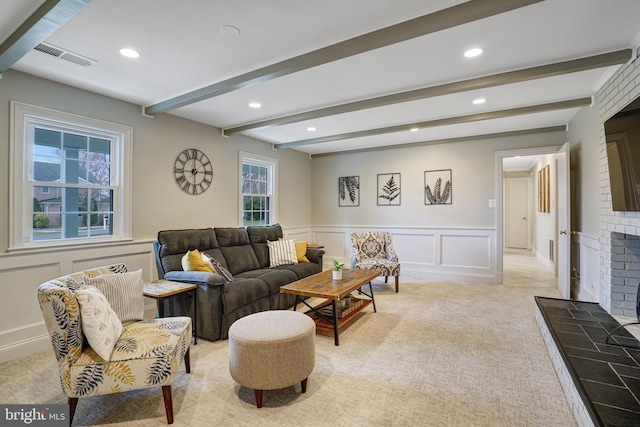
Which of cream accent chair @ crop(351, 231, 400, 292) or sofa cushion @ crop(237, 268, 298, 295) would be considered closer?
sofa cushion @ crop(237, 268, 298, 295)

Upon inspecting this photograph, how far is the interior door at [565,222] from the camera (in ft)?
12.8

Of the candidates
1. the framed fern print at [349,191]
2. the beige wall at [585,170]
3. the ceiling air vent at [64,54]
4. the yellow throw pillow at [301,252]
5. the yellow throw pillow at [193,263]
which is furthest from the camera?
the framed fern print at [349,191]

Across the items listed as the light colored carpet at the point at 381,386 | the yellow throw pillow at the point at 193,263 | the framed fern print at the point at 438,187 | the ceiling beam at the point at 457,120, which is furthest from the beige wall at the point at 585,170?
the yellow throw pillow at the point at 193,263

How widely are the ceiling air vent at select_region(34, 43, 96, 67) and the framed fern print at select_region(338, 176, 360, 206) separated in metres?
4.64

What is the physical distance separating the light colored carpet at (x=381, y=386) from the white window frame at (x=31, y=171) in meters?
1.09

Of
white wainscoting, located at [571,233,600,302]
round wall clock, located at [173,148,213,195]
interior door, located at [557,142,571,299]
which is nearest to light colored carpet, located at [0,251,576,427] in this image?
white wainscoting, located at [571,233,600,302]

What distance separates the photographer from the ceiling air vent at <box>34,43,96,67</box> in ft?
7.64

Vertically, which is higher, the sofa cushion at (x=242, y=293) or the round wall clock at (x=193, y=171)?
the round wall clock at (x=193, y=171)

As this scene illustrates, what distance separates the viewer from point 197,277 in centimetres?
297

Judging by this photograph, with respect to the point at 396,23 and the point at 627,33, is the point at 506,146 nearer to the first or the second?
the point at 627,33

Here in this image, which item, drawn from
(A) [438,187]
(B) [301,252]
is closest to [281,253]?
(B) [301,252]

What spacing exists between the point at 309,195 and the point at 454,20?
16.7ft

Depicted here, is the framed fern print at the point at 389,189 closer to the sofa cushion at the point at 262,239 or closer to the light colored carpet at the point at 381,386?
the sofa cushion at the point at 262,239

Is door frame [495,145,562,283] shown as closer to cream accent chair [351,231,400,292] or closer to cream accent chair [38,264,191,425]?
cream accent chair [351,231,400,292]
